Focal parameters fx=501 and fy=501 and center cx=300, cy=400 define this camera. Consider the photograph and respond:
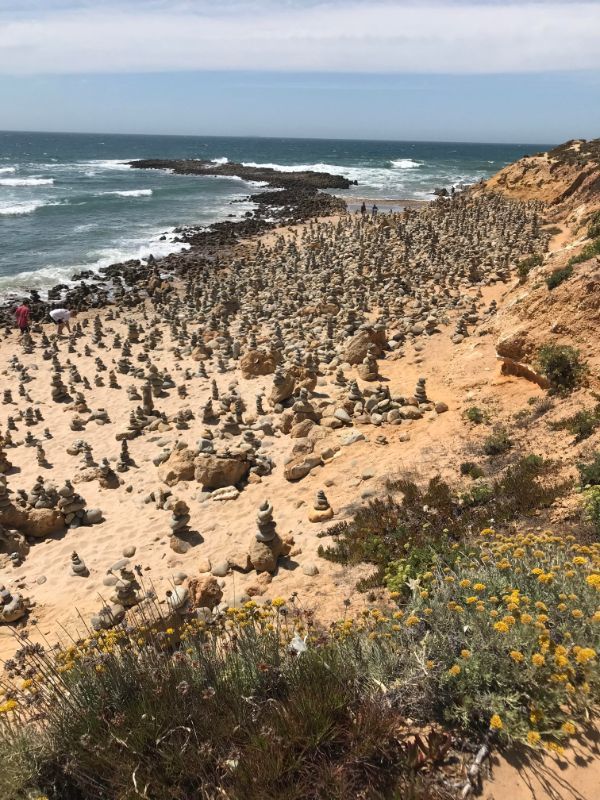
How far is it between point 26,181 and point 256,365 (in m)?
→ 71.9

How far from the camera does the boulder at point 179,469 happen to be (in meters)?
10.2

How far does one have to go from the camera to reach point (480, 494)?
704 centimetres

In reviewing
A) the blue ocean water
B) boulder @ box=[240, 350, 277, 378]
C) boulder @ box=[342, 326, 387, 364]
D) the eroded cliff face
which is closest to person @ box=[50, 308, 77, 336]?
the blue ocean water

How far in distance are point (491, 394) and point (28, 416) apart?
1160 centimetres

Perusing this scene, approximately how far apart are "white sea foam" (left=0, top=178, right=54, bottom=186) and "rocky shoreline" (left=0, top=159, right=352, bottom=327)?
30.3m

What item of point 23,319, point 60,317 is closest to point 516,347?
point 60,317

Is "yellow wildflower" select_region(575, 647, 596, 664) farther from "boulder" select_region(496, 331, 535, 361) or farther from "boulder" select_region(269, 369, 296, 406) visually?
"boulder" select_region(269, 369, 296, 406)

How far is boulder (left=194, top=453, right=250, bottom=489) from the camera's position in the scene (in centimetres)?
978

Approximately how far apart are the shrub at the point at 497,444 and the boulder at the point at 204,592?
15.8 feet

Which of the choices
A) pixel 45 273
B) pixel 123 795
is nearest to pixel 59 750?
pixel 123 795

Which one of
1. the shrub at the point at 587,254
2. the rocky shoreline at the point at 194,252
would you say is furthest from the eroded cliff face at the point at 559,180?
the shrub at the point at 587,254

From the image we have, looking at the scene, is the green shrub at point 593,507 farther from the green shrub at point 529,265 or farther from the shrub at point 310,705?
the green shrub at point 529,265

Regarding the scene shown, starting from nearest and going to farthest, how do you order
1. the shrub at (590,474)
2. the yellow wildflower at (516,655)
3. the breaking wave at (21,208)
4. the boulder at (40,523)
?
the yellow wildflower at (516,655) → the shrub at (590,474) → the boulder at (40,523) → the breaking wave at (21,208)

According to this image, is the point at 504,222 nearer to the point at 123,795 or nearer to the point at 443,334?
the point at 443,334
